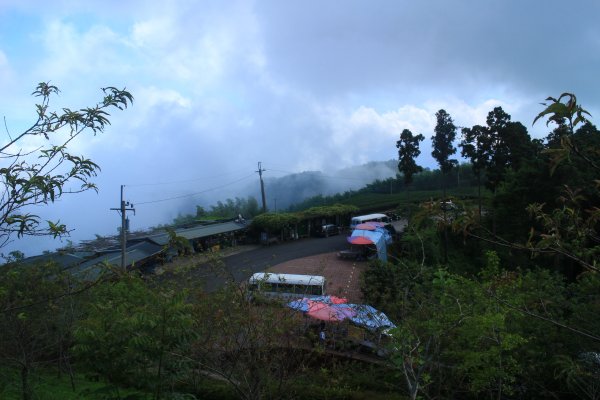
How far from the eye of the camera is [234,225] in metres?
31.8

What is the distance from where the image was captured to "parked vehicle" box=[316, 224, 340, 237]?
35.1m

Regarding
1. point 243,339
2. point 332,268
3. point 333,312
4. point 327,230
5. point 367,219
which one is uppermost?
point 243,339

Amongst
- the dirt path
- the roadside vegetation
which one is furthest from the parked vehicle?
the roadside vegetation

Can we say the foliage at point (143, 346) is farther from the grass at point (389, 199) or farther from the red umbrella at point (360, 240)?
the grass at point (389, 199)

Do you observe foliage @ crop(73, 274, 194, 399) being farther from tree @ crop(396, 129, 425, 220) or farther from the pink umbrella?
tree @ crop(396, 129, 425, 220)

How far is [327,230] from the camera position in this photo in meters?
35.2

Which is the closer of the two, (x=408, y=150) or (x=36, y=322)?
(x=36, y=322)

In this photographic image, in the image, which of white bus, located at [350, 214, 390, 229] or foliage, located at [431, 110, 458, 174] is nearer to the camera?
foliage, located at [431, 110, 458, 174]

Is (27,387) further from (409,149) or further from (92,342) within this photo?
(409,149)

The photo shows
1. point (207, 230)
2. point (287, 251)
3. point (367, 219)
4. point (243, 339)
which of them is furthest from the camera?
point (367, 219)

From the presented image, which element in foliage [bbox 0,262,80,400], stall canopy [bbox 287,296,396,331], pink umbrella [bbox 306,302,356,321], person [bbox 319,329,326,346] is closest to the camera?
foliage [bbox 0,262,80,400]

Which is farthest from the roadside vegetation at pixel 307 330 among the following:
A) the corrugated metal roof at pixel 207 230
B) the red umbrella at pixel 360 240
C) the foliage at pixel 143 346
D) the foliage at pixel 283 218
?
the foliage at pixel 283 218

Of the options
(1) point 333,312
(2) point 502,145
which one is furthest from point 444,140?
(1) point 333,312

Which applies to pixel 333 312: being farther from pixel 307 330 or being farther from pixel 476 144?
pixel 476 144
